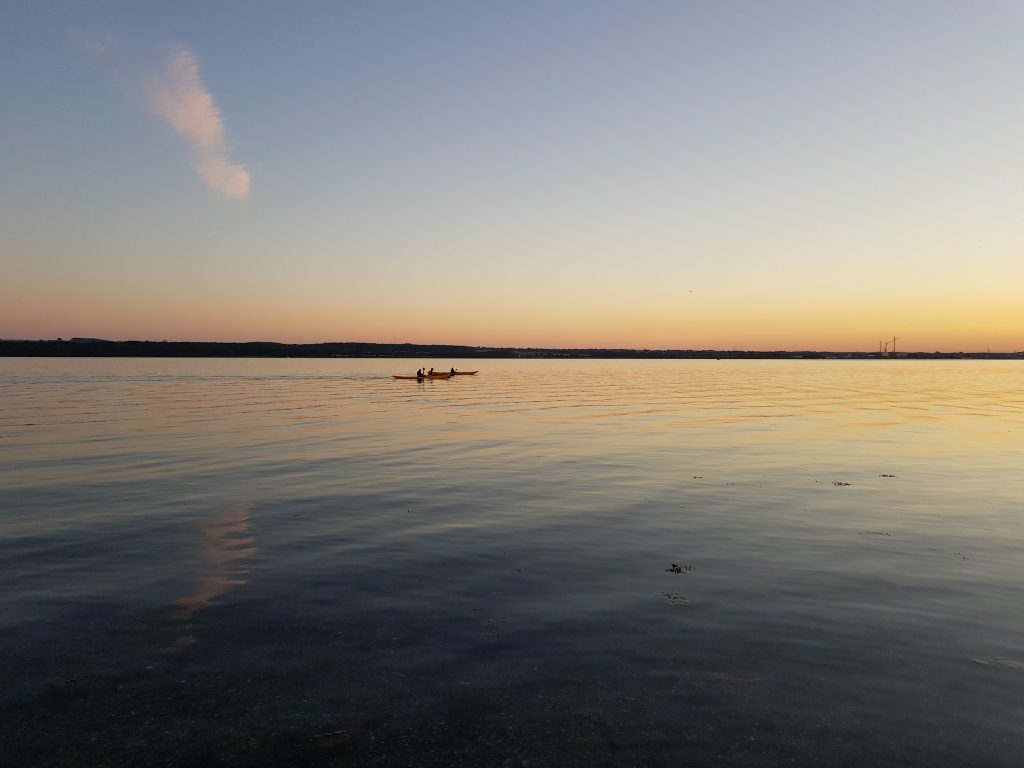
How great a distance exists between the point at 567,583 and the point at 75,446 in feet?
93.4

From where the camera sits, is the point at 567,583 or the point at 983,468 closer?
the point at 567,583

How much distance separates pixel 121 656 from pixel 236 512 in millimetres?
9850

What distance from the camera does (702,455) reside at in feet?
99.8

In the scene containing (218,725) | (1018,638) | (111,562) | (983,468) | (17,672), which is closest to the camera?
(218,725)

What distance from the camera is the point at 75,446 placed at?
3167cm

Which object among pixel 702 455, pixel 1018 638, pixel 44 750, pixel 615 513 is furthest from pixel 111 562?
pixel 702 455

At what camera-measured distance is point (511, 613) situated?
439 inches

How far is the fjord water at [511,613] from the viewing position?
24.3ft

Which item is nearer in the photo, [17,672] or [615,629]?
[17,672]

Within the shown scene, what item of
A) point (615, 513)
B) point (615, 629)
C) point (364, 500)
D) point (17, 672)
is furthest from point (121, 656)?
point (615, 513)

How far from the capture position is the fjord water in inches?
292

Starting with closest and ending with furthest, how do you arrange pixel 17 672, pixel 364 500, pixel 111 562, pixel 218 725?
1. pixel 218 725
2. pixel 17 672
3. pixel 111 562
4. pixel 364 500

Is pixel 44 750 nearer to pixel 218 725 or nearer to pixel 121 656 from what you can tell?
pixel 218 725

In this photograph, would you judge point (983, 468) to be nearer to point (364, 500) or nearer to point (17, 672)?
point (364, 500)
